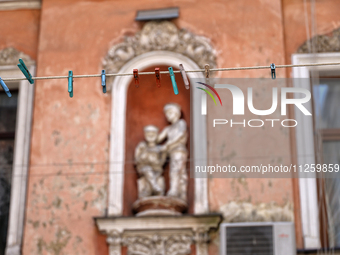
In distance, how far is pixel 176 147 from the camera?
7656 mm

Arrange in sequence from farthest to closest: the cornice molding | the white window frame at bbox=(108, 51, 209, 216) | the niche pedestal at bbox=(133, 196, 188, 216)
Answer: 1. the cornice molding
2. the white window frame at bbox=(108, 51, 209, 216)
3. the niche pedestal at bbox=(133, 196, 188, 216)

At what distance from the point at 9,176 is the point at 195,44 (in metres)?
2.35

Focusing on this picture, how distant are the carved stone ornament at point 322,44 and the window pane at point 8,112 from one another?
3.07m

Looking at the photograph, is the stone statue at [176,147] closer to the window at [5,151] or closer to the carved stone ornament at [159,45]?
the carved stone ornament at [159,45]

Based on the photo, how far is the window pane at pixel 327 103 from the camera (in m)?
7.84

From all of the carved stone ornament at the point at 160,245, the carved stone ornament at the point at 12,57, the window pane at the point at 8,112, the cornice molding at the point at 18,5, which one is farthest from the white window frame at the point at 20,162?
the carved stone ornament at the point at 160,245

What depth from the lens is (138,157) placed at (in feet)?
25.1

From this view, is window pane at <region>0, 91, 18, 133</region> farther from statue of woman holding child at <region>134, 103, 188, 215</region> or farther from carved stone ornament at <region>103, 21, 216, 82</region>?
statue of woman holding child at <region>134, 103, 188, 215</region>

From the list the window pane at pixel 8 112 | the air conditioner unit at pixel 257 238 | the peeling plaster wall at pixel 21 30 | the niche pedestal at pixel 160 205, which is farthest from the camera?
the peeling plaster wall at pixel 21 30

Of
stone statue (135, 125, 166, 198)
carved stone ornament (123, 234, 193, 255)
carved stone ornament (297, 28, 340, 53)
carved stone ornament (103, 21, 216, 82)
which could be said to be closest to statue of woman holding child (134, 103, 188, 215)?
stone statue (135, 125, 166, 198)

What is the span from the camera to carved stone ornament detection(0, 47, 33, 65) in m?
8.30

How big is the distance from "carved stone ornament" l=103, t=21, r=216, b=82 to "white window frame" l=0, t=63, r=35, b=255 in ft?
2.91

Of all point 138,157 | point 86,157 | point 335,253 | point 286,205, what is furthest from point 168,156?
point 335,253

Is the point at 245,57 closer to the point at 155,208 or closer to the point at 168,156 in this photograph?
the point at 168,156
